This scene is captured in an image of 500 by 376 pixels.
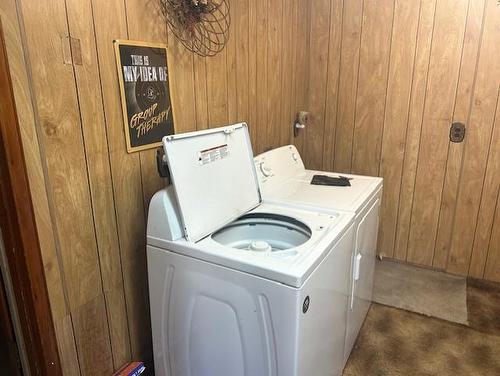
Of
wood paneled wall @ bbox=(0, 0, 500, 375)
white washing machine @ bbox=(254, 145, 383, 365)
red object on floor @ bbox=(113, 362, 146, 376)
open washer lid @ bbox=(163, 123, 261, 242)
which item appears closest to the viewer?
wood paneled wall @ bbox=(0, 0, 500, 375)

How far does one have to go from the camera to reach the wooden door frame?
104 centimetres

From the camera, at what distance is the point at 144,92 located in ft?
4.75

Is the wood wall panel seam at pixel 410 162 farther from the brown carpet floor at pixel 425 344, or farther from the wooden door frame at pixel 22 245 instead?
the wooden door frame at pixel 22 245

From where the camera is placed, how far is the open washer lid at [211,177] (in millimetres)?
1359

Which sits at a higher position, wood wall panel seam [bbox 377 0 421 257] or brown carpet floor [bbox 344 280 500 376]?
wood wall panel seam [bbox 377 0 421 257]

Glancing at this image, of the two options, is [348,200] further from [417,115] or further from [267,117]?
[417,115]

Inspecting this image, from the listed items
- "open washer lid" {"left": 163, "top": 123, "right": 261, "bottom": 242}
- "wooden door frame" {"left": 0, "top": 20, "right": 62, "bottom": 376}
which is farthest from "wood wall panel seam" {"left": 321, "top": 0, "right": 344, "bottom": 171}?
"wooden door frame" {"left": 0, "top": 20, "right": 62, "bottom": 376}

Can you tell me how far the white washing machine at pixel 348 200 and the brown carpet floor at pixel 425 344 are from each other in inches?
3.8

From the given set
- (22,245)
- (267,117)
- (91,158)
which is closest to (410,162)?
(267,117)

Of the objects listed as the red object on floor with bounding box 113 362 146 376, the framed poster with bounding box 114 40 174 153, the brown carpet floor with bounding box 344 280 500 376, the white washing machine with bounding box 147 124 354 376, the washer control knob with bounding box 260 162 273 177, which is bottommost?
the brown carpet floor with bounding box 344 280 500 376

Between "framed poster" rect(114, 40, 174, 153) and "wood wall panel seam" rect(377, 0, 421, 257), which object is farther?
"wood wall panel seam" rect(377, 0, 421, 257)

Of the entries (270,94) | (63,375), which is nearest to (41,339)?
(63,375)

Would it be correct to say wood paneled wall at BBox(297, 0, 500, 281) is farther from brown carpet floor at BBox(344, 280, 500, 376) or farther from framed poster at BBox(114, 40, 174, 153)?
framed poster at BBox(114, 40, 174, 153)

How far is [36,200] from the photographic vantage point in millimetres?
1156
